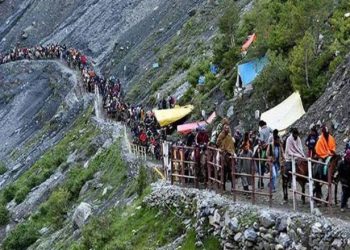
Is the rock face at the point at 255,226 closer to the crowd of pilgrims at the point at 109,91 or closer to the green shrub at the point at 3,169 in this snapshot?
the crowd of pilgrims at the point at 109,91

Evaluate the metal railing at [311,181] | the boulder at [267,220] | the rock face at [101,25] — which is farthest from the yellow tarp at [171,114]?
the boulder at [267,220]

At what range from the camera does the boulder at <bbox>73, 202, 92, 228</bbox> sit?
89.5 ft

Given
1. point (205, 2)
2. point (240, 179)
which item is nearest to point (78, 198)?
point (240, 179)

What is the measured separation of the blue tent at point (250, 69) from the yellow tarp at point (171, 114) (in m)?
4.40

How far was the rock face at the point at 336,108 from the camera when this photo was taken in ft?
79.5

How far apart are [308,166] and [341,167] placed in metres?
0.64

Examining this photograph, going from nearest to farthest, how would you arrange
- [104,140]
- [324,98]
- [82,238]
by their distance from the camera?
[82,238]
[324,98]
[104,140]

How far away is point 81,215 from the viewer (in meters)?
27.7

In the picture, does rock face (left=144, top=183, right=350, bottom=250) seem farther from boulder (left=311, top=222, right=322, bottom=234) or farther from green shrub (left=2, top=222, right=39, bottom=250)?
green shrub (left=2, top=222, right=39, bottom=250)

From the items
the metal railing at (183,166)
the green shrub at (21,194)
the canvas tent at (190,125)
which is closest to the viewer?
the metal railing at (183,166)

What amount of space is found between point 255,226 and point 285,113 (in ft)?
46.3

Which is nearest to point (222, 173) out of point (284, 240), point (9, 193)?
point (284, 240)

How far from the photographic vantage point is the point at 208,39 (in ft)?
178

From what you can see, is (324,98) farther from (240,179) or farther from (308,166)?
(308,166)
